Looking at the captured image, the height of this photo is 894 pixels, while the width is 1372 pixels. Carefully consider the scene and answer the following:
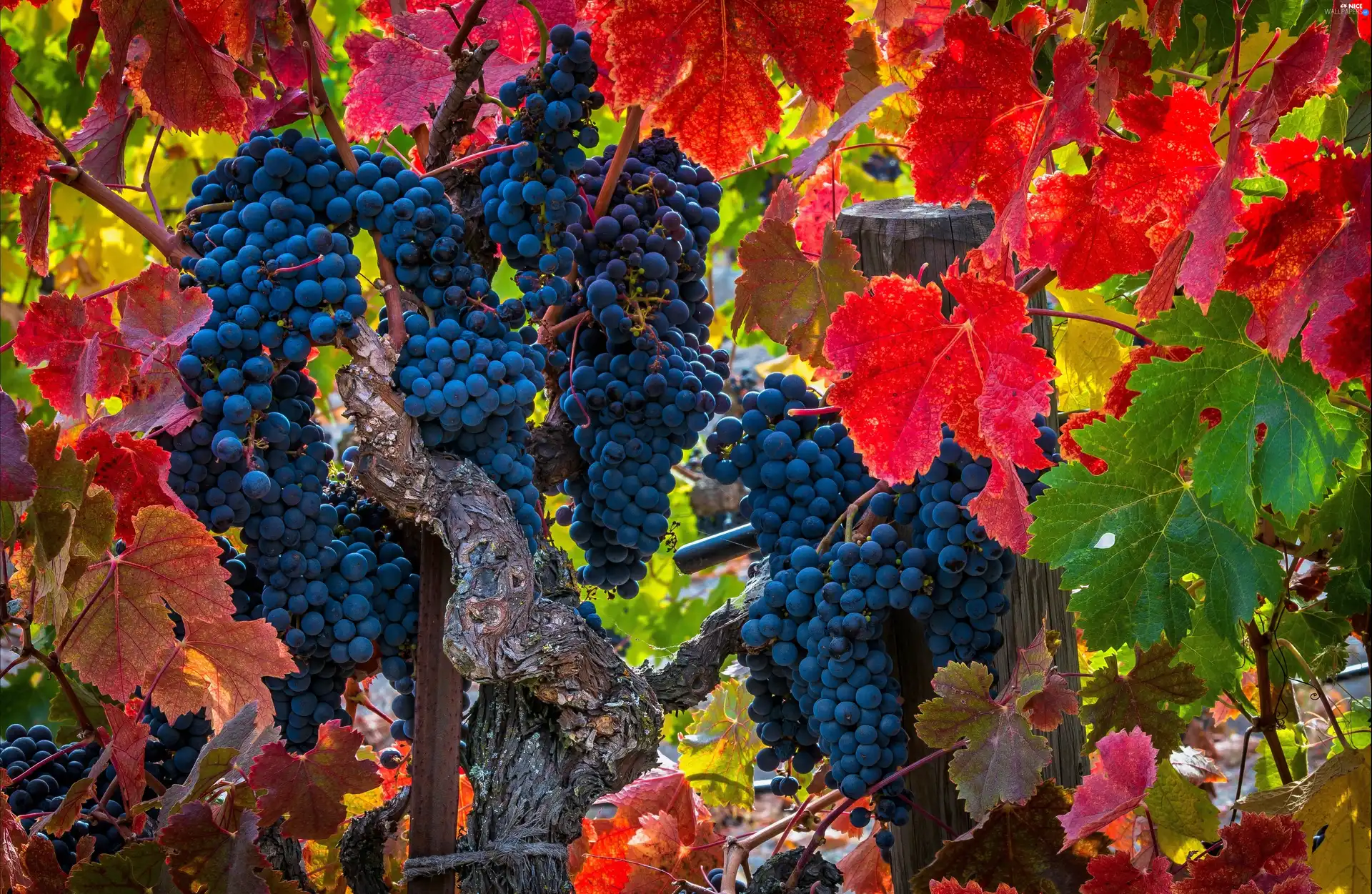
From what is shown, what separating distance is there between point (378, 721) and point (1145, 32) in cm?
413

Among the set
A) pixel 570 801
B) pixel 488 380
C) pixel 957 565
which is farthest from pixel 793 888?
pixel 488 380

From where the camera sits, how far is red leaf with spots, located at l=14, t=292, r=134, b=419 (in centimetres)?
92

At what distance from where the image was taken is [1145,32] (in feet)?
3.33

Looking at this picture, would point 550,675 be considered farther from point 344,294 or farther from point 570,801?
point 344,294

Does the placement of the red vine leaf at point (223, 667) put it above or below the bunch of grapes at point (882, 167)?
below

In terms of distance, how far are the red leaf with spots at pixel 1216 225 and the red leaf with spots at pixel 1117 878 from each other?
0.41 m

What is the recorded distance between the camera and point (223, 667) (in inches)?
36.1

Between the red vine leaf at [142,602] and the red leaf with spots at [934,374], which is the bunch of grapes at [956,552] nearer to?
the red leaf with spots at [934,374]

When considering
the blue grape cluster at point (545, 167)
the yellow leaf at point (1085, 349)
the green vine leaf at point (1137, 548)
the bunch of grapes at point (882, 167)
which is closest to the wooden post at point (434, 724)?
the blue grape cluster at point (545, 167)

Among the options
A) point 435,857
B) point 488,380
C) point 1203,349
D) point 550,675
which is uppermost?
point 488,380

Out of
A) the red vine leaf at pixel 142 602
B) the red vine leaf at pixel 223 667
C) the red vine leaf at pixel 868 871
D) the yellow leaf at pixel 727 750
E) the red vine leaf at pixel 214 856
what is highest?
the red vine leaf at pixel 142 602

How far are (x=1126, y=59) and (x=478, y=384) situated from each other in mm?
552

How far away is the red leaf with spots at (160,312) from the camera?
0.89 m

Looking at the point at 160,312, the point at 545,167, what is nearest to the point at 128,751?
the point at 160,312
